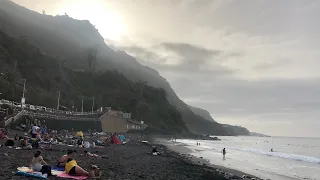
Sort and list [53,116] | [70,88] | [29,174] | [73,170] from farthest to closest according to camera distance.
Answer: [70,88], [53,116], [73,170], [29,174]

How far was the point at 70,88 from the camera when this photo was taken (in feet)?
339

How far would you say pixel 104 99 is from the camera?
116500mm

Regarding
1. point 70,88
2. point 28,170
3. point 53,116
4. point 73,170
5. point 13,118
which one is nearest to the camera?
point 28,170

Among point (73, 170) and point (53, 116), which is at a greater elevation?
point (53, 116)

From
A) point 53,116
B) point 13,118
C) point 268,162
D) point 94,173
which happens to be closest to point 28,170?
point 94,173

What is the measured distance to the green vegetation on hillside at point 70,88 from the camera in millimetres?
81375

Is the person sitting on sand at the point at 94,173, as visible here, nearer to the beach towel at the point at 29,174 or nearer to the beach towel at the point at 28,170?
the beach towel at the point at 28,170

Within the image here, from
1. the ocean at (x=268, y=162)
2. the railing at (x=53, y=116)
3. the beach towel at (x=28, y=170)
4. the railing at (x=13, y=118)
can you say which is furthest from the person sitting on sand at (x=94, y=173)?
the railing at (x=53, y=116)

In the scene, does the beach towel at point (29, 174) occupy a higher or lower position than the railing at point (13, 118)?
lower

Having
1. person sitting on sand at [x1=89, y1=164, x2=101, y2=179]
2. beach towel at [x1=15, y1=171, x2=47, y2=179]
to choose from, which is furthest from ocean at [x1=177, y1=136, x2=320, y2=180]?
beach towel at [x1=15, y1=171, x2=47, y2=179]

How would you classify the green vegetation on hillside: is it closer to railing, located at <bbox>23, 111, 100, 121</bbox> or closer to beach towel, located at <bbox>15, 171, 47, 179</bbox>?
railing, located at <bbox>23, 111, 100, 121</bbox>

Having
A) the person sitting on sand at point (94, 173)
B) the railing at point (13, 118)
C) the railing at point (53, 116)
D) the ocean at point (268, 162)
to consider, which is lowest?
the ocean at point (268, 162)

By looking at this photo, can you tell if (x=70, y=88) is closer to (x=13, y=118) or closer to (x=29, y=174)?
(x=13, y=118)

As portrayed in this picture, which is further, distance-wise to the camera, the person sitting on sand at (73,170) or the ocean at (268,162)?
the ocean at (268,162)
